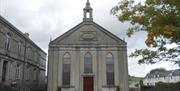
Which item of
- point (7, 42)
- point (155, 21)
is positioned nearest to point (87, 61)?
point (7, 42)

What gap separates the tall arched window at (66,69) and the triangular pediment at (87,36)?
1938mm

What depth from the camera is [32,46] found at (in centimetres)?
3719

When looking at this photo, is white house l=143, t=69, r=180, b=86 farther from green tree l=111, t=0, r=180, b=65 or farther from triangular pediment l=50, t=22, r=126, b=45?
green tree l=111, t=0, r=180, b=65

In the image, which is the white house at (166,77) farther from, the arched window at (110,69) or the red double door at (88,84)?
the red double door at (88,84)

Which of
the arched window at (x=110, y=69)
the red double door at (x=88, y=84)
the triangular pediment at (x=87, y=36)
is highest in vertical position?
the triangular pediment at (x=87, y=36)

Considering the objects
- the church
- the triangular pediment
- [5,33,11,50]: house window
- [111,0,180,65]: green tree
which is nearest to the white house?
the church

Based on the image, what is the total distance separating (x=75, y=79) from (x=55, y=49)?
4.97m

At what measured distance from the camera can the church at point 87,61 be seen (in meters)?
29.0

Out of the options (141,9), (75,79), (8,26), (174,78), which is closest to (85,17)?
(75,79)

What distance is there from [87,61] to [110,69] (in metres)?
3.33

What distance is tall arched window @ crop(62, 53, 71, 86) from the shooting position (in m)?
29.1

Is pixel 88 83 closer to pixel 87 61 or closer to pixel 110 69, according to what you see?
pixel 87 61

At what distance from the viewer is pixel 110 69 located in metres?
29.8

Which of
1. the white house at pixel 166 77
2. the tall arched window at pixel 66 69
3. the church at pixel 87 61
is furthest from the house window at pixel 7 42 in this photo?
the white house at pixel 166 77
